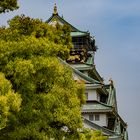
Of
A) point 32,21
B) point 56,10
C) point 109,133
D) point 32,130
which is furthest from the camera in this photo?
point 56,10

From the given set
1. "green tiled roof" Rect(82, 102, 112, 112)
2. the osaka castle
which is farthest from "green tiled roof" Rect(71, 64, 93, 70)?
"green tiled roof" Rect(82, 102, 112, 112)

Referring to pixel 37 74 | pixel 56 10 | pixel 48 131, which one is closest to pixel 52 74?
pixel 37 74

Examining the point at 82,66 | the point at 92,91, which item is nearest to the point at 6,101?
the point at 92,91

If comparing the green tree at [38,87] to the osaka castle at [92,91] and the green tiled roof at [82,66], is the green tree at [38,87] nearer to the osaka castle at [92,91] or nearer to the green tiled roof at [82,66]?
the osaka castle at [92,91]

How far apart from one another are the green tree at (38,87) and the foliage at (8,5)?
60.6 inches

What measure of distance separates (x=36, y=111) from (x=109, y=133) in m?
26.0

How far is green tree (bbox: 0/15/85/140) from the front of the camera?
27344 mm

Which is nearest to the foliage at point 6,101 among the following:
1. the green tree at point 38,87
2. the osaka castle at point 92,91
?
the green tree at point 38,87

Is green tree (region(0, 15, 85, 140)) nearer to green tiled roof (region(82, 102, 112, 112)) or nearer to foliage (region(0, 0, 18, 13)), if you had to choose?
foliage (region(0, 0, 18, 13))

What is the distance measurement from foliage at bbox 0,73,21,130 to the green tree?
1900mm

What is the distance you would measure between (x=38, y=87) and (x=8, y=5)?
4.04m

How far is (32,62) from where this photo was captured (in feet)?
91.0

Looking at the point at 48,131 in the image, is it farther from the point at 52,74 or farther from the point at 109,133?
the point at 109,133

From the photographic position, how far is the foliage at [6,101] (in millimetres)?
23797
